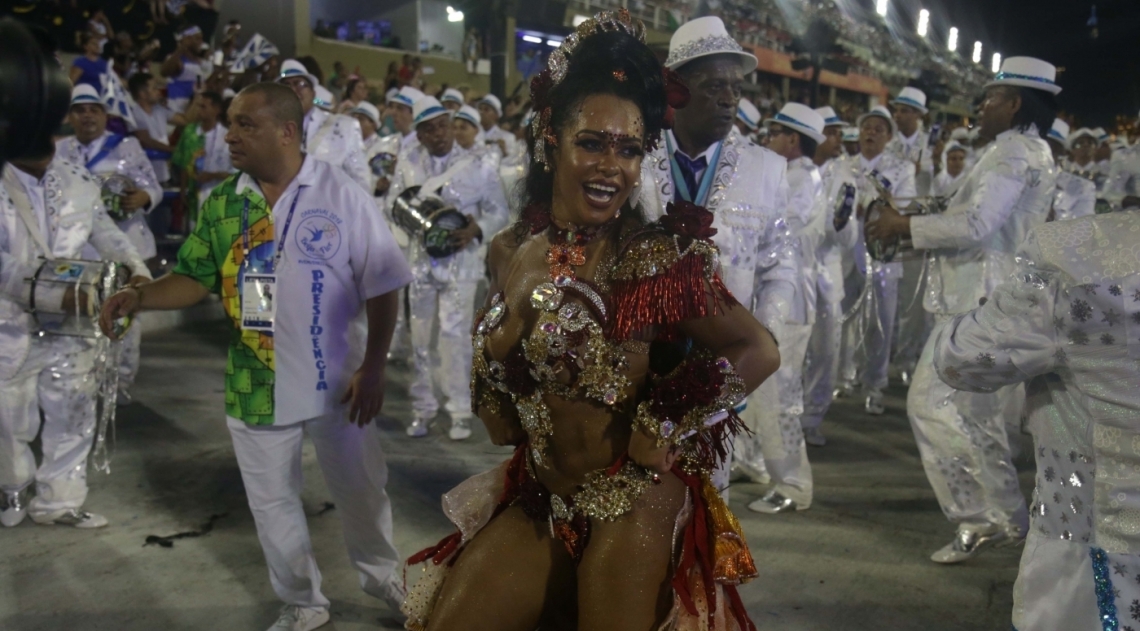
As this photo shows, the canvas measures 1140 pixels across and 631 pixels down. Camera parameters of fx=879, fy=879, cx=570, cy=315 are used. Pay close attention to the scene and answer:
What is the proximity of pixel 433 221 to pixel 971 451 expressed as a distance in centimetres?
401

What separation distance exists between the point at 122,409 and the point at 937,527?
611cm

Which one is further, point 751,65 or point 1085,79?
point 1085,79

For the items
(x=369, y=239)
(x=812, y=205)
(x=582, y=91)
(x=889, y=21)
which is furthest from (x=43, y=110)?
(x=889, y=21)

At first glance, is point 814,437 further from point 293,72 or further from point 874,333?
point 293,72

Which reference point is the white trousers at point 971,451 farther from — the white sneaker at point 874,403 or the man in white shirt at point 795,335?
the white sneaker at point 874,403

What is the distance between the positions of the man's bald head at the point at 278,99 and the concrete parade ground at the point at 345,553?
6.99 ft

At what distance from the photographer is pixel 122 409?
711 centimetres

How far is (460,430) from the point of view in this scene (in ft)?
21.8

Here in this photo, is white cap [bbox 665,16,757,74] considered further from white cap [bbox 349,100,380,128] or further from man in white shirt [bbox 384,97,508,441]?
white cap [bbox 349,100,380,128]

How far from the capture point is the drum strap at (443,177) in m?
6.95

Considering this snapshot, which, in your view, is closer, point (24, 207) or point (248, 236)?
point (248, 236)

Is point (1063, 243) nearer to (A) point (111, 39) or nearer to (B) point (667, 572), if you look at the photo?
(B) point (667, 572)

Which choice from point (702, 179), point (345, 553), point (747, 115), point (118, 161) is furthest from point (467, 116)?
point (702, 179)

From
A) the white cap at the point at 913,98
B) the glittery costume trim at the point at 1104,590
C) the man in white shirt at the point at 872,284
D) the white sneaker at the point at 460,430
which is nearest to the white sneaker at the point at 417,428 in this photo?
the white sneaker at the point at 460,430
